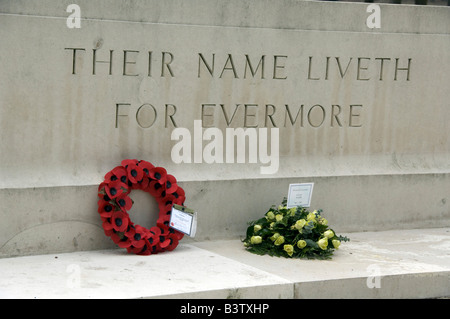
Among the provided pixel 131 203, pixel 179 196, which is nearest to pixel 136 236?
pixel 131 203

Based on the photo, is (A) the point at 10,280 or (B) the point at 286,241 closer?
(A) the point at 10,280

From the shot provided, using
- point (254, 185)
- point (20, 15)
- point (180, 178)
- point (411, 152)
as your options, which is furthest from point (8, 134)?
point (411, 152)

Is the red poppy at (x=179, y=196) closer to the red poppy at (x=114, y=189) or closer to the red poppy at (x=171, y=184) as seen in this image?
the red poppy at (x=171, y=184)

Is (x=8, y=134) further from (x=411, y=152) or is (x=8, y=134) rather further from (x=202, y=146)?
(x=411, y=152)

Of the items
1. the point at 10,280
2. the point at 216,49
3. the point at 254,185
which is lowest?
the point at 10,280

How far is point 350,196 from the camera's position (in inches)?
293

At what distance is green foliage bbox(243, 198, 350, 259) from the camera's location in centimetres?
653

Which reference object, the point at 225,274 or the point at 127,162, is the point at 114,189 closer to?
the point at 127,162

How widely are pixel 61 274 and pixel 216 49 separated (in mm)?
2247

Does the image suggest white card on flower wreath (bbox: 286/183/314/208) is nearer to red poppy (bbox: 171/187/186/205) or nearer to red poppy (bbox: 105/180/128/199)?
red poppy (bbox: 171/187/186/205)

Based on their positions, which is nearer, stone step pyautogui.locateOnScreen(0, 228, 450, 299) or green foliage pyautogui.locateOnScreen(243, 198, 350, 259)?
stone step pyautogui.locateOnScreen(0, 228, 450, 299)

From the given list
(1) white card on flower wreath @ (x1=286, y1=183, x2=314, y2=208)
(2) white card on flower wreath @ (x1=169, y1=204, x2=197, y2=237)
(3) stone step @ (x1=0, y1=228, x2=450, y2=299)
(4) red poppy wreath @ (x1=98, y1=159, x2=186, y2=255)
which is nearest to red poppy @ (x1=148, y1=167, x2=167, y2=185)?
(4) red poppy wreath @ (x1=98, y1=159, x2=186, y2=255)

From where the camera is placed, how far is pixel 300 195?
6969mm

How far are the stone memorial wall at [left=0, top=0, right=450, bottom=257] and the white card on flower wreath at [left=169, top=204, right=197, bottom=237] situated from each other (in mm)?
274
